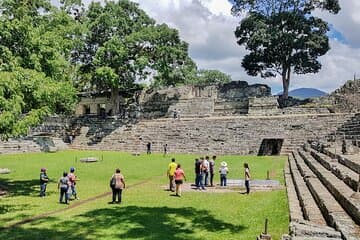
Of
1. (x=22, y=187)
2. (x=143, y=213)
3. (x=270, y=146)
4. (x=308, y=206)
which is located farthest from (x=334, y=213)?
(x=270, y=146)

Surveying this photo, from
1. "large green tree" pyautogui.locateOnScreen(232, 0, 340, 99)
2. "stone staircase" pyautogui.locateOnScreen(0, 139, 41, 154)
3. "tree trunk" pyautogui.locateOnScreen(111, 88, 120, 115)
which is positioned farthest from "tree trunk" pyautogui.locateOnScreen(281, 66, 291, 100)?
"stone staircase" pyautogui.locateOnScreen(0, 139, 41, 154)

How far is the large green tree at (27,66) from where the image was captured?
41.4ft

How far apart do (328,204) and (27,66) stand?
11681mm

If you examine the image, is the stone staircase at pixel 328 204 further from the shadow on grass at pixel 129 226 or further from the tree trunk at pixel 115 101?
the tree trunk at pixel 115 101

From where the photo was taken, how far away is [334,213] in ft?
26.5

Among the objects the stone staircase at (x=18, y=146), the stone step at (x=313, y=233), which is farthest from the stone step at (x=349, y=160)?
the stone staircase at (x=18, y=146)

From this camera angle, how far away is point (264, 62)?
47.0 metres

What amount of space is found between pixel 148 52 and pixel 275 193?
30.8 metres

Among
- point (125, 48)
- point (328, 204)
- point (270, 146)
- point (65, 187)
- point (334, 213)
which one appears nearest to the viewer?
point (334, 213)

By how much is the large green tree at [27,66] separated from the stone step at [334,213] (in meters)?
8.90

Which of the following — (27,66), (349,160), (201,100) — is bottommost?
(349,160)

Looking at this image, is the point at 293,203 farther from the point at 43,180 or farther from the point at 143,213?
the point at 43,180

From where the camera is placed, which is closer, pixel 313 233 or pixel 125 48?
pixel 313 233

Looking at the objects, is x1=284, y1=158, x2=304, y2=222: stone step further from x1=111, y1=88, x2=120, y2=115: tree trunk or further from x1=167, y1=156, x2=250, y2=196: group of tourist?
x1=111, y1=88, x2=120, y2=115: tree trunk
